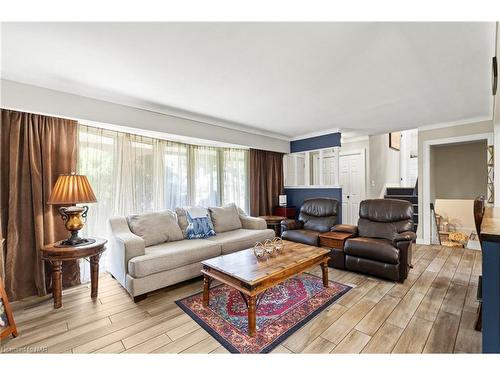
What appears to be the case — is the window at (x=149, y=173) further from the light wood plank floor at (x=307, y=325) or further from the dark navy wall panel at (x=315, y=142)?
the dark navy wall panel at (x=315, y=142)

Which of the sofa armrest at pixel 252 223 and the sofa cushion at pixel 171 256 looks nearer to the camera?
the sofa cushion at pixel 171 256

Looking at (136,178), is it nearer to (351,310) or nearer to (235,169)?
(235,169)

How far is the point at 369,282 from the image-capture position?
8.98 feet

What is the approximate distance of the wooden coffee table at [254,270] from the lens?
5.91 feet

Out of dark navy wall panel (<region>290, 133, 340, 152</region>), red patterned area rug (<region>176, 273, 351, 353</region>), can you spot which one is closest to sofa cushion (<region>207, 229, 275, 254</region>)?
red patterned area rug (<region>176, 273, 351, 353</region>)

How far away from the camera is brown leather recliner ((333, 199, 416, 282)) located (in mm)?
2666

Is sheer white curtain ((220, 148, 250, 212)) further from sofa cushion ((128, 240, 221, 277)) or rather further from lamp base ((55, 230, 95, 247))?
lamp base ((55, 230, 95, 247))

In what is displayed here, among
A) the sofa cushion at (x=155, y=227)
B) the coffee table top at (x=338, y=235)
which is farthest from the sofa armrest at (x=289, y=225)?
the sofa cushion at (x=155, y=227)

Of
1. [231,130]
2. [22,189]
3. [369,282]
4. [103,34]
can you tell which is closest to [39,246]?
[22,189]

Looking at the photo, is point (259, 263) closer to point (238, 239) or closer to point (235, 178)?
point (238, 239)

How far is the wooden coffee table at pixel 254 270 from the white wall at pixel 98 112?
6.71ft
